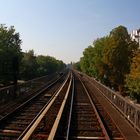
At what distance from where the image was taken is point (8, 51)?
42000 millimetres

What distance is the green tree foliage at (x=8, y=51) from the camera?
40.0 meters

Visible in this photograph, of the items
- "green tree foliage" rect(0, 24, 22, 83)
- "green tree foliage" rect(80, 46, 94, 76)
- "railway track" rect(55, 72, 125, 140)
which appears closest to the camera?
"railway track" rect(55, 72, 125, 140)

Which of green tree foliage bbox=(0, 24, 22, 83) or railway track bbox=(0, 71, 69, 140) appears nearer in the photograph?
railway track bbox=(0, 71, 69, 140)

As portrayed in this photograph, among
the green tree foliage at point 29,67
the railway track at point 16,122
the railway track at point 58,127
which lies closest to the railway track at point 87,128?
the railway track at point 58,127

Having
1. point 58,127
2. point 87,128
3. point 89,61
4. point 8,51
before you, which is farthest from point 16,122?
point 89,61

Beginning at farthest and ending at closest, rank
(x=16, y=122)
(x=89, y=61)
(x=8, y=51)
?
(x=89, y=61), (x=8, y=51), (x=16, y=122)

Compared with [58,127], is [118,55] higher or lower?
higher

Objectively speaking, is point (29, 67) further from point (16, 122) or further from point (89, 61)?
point (16, 122)

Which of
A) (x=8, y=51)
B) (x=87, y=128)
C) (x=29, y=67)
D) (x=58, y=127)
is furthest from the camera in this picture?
(x=29, y=67)

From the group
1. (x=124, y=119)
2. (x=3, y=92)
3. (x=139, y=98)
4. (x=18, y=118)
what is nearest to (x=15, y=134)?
(x=18, y=118)

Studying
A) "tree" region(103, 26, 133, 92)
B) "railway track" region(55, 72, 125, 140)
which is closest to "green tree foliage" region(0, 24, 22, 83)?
"tree" region(103, 26, 133, 92)

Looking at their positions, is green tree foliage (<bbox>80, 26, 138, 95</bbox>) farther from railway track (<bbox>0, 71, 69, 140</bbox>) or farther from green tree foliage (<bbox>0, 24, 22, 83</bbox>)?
railway track (<bbox>0, 71, 69, 140</bbox>)

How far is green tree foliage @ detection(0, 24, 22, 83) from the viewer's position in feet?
131

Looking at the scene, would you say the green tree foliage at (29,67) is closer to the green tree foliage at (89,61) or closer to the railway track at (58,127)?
the green tree foliage at (89,61)
